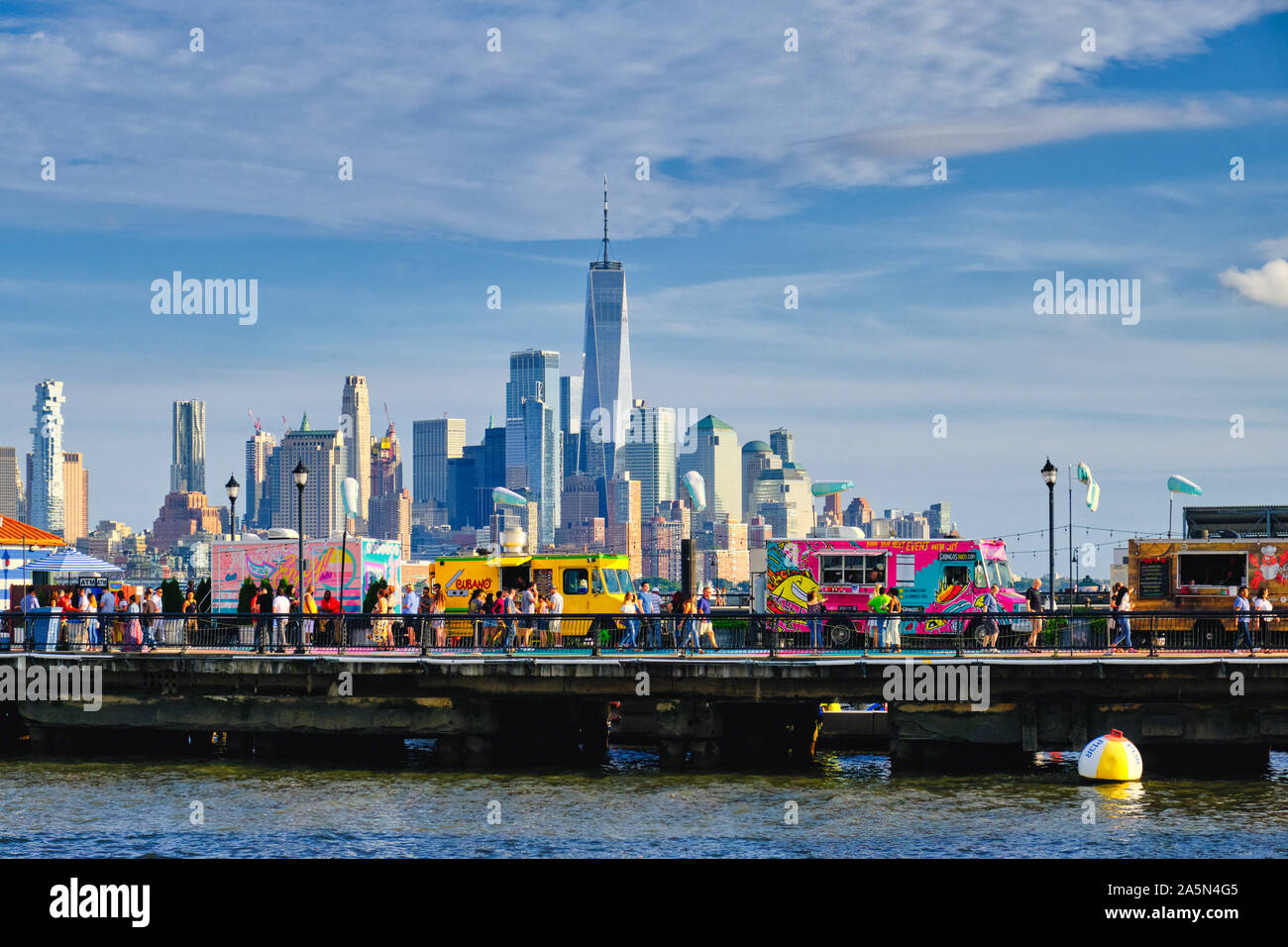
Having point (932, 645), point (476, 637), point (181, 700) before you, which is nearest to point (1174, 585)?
point (932, 645)

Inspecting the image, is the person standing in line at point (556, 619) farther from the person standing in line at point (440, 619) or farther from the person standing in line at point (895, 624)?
the person standing in line at point (895, 624)

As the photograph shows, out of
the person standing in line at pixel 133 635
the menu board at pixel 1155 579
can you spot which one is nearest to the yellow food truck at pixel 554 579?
the person standing in line at pixel 133 635

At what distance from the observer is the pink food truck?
125 ft

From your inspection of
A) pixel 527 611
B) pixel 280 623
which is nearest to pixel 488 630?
pixel 527 611

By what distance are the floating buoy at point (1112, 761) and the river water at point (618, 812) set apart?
379 mm

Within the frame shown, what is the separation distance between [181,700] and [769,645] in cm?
1262

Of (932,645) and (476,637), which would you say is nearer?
(476,637)

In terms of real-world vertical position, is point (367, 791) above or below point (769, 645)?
below

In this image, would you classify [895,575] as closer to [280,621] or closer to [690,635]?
[690,635]

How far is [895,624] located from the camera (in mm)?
35562

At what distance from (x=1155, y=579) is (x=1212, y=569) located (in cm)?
139
